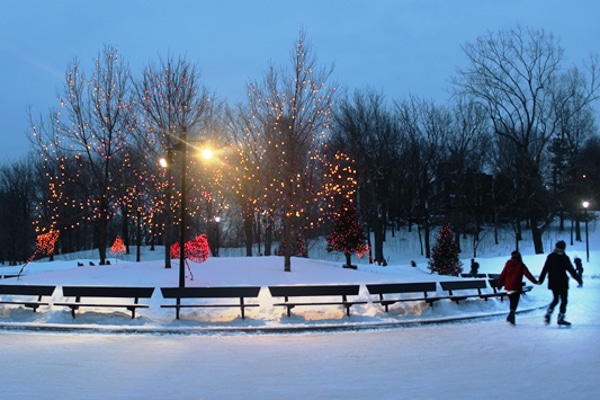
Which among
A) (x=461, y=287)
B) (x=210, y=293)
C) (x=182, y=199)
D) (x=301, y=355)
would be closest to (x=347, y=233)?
(x=461, y=287)

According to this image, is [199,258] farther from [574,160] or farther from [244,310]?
[574,160]

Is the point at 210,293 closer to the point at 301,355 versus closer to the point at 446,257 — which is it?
the point at 301,355

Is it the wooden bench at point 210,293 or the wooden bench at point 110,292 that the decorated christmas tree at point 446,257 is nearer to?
the wooden bench at point 210,293

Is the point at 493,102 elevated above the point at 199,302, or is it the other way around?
the point at 493,102

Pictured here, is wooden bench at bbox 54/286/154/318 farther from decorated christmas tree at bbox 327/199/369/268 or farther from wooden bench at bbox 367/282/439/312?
decorated christmas tree at bbox 327/199/369/268

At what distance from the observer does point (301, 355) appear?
9.51 m

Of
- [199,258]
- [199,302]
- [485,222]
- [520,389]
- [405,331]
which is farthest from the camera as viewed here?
[485,222]

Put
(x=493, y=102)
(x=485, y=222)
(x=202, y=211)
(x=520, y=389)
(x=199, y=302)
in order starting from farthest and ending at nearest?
(x=485, y=222), (x=202, y=211), (x=493, y=102), (x=199, y=302), (x=520, y=389)

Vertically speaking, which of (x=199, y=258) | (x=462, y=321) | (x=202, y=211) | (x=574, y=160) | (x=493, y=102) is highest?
(x=493, y=102)

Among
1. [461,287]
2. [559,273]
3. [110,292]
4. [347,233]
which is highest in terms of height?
[347,233]

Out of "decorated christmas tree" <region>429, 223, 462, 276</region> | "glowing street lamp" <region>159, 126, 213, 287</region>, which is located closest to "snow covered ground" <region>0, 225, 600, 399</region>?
"glowing street lamp" <region>159, 126, 213, 287</region>

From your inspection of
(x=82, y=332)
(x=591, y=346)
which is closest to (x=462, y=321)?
(x=591, y=346)

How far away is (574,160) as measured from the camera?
47.0m

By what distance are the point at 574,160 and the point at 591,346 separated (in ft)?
138
